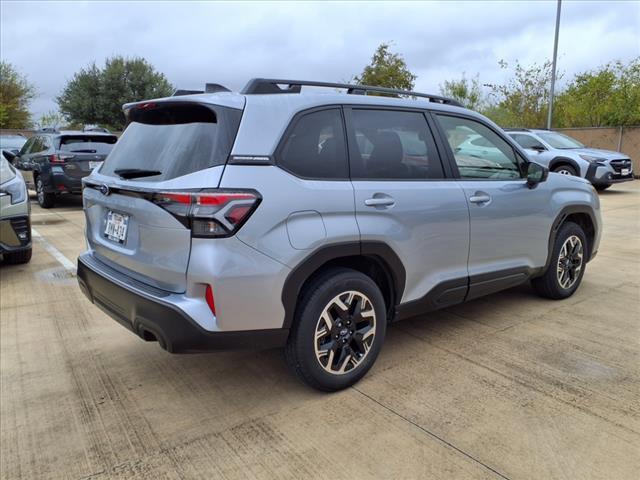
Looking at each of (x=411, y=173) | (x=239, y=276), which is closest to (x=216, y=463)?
(x=239, y=276)

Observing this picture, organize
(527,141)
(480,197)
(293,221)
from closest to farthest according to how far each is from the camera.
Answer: (293,221), (480,197), (527,141)

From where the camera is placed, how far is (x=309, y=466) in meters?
2.41

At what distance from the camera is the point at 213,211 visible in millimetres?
2449

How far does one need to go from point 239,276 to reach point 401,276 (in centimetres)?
115

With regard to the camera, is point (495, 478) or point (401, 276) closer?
point (495, 478)

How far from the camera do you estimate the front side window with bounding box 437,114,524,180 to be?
3.70 meters

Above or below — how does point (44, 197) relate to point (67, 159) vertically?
below

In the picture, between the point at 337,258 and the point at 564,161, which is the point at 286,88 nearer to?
the point at 337,258

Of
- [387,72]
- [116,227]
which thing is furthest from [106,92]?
[116,227]

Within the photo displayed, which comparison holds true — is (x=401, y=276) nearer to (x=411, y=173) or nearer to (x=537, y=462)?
(x=411, y=173)

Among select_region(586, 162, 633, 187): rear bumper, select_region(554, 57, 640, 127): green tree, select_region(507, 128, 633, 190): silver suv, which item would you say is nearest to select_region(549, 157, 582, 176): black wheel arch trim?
select_region(507, 128, 633, 190): silver suv

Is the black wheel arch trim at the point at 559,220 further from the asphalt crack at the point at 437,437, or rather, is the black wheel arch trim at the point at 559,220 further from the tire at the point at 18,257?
the tire at the point at 18,257

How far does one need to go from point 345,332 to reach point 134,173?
1.51 metres

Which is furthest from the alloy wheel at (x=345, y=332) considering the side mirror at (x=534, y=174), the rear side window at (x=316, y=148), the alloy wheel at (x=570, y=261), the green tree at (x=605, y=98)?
the green tree at (x=605, y=98)
